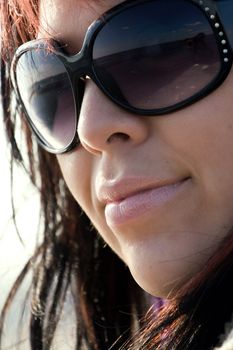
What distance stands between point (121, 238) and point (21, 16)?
57cm

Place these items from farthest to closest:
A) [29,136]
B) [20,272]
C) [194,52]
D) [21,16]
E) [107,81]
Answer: [20,272]
[29,136]
[21,16]
[107,81]
[194,52]

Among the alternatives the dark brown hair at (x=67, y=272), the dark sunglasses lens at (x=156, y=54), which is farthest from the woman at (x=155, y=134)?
the dark brown hair at (x=67, y=272)

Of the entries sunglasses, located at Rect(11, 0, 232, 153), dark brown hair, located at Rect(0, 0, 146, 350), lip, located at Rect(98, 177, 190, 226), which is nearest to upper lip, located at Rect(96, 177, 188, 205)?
lip, located at Rect(98, 177, 190, 226)

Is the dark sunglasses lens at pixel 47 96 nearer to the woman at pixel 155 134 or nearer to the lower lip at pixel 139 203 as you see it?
the woman at pixel 155 134

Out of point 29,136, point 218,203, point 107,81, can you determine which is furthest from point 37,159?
point 218,203

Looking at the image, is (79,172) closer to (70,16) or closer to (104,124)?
(104,124)

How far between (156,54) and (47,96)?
387mm

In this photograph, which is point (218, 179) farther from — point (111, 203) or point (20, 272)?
point (20, 272)

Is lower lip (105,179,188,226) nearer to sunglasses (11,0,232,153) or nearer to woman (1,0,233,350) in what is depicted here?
woman (1,0,233,350)

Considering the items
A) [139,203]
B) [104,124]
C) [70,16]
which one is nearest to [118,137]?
[104,124]

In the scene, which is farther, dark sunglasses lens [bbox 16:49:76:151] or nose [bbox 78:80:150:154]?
dark sunglasses lens [bbox 16:49:76:151]

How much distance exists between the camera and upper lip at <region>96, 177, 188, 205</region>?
1.58 m

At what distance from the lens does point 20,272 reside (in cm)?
240

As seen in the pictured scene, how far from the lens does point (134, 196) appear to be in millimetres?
1625
